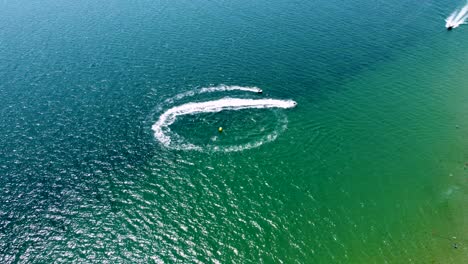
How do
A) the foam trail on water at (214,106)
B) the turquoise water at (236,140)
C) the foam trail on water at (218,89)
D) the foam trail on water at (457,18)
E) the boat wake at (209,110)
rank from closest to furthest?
the turquoise water at (236,140) < the boat wake at (209,110) < the foam trail on water at (214,106) < the foam trail on water at (218,89) < the foam trail on water at (457,18)

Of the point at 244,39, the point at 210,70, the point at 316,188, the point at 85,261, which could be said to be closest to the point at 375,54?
the point at 244,39

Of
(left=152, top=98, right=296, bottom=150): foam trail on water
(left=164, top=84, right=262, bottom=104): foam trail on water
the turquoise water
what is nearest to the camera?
the turquoise water

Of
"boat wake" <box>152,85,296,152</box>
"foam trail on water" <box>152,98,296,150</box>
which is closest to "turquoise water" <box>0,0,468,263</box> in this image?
"boat wake" <box>152,85,296,152</box>

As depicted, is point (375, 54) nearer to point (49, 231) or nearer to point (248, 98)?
point (248, 98)

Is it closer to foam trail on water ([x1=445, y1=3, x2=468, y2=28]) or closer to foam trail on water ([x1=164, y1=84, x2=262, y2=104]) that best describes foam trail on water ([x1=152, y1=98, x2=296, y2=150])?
foam trail on water ([x1=164, y1=84, x2=262, y2=104])

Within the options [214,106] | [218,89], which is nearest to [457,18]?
[218,89]

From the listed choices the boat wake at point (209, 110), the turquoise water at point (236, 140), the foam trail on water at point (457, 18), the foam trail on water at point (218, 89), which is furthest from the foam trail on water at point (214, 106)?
the foam trail on water at point (457, 18)

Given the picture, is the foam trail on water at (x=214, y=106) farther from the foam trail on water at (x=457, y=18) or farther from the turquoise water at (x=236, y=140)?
the foam trail on water at (x=457, y=18)
